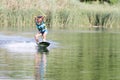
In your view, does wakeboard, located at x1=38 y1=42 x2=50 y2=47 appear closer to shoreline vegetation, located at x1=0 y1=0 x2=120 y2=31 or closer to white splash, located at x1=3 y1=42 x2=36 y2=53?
white splash, located at x1=3 y1=42 x2=36 y2=53

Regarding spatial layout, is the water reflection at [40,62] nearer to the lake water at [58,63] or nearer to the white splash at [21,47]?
the lake water at [58,63]

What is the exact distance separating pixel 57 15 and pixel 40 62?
89.3ft

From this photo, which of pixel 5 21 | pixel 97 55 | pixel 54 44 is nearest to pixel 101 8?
pixel 5 21

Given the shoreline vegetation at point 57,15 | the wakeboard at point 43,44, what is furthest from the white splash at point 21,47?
the shoreline vegetation at point 57,15

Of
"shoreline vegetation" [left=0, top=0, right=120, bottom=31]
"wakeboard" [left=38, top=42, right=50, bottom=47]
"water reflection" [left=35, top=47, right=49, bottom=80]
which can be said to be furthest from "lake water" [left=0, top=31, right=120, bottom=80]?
"shoreline vegetation" [left=0, top=0, right=120, bottom=31]

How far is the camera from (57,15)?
4400 centimetres

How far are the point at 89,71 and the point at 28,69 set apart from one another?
63.8 inches

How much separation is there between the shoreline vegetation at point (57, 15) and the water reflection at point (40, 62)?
1978cm

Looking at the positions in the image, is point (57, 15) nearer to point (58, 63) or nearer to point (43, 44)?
point (43, 44)

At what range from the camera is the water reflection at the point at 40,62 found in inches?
542

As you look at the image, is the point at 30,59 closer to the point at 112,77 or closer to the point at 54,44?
the point at 112,77

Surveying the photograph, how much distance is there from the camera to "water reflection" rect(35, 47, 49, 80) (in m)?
13.8

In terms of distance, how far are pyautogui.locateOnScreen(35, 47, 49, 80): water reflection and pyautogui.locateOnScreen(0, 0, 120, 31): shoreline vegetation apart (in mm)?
19781

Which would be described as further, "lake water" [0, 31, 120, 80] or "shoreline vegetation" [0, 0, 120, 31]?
"shoreline vegetation" [0, 0, 120, 31]
